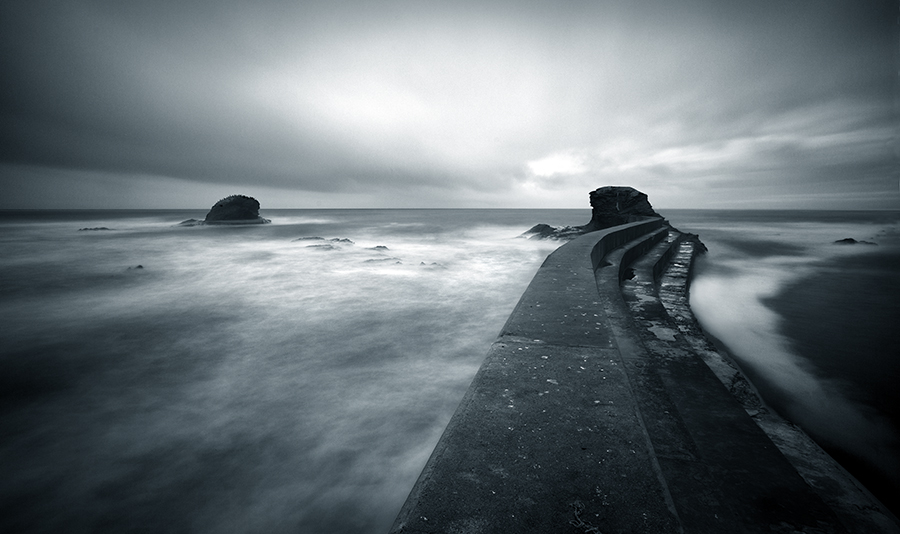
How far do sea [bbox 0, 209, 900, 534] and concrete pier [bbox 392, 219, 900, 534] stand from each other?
1394 mm

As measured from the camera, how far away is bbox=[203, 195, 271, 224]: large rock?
39.2 metres

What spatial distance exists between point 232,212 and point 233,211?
0.16 metres

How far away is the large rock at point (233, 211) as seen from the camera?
39.2 metres

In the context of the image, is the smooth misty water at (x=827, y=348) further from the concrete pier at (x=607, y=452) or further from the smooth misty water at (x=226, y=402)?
the smooth misty water at (x=226, y=402)

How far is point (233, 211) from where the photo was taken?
39.9 m

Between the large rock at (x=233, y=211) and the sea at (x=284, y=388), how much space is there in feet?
108

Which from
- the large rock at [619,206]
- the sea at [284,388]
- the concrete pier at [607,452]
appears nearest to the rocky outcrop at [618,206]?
the large rock at [619,206]

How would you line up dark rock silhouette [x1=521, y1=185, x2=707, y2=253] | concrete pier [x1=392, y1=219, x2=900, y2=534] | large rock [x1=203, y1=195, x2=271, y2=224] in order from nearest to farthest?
concrete pier [x1=392, y1=219, x2=900, y2=534] < dark rock silhouette [x1=521, y1=185, x2=707, y2=253] < large rock [x1=203, y1=195, x2=271, y2=224]

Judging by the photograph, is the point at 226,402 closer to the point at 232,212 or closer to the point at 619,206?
the point at 619,206

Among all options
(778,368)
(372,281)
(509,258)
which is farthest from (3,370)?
(509,258)

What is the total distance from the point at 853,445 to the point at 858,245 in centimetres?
2839

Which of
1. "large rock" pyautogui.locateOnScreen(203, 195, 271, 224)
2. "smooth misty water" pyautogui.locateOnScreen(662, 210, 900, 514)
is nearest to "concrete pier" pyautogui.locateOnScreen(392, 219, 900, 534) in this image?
"smooth misty water" pyautogui.locateOnScreen(662, 210, 900, 514)

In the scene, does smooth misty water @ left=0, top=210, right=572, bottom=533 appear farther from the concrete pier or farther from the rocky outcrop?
the rocky outcrop

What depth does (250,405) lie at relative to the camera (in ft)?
13.5
